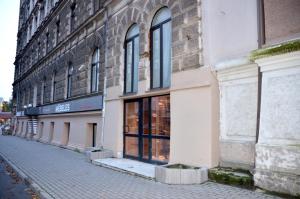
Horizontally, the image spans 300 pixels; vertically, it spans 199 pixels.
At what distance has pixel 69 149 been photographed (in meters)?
16.0

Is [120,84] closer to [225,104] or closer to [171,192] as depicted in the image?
[225,104]

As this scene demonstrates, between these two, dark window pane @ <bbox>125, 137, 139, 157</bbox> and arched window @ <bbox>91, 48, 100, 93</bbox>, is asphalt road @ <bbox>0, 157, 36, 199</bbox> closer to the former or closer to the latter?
dark window pane @ <bbox>125, 137, 139, 157</bbox>

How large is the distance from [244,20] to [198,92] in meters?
2.24

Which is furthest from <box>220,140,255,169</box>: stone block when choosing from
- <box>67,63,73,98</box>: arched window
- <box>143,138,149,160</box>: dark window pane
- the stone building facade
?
<box>67,63,73,98</box>: arched window

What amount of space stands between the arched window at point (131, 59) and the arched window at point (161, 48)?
1.10 meters

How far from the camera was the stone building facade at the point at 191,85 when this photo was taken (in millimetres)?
6059

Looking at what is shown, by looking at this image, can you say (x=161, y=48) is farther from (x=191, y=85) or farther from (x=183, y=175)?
(x=183, y=175)

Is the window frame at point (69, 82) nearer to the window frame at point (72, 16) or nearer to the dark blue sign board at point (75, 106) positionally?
the dark blue sign board at point (75, 106)

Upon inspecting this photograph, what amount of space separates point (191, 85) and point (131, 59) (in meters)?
4.15

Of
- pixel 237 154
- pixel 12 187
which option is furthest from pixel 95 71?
pixel 237 154

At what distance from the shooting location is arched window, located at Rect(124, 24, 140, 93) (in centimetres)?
1131

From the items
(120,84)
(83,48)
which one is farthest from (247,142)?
→ (83,48)

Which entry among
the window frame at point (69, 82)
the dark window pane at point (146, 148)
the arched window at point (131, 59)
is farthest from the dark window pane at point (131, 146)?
the window frame at point (69, 82)

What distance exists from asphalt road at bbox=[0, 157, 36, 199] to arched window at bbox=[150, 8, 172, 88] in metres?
5.09
